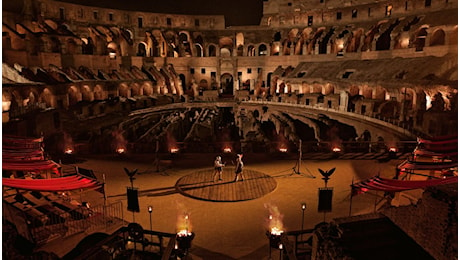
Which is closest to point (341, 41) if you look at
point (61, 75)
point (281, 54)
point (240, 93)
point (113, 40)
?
point (281, 54)

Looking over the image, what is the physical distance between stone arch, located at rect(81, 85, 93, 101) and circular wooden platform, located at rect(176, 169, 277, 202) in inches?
894

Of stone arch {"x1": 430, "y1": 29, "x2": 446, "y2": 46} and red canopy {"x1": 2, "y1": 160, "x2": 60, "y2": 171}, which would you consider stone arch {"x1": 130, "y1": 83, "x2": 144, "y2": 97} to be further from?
stone arch {"x1": 430, "y1": 29, "x2": 446, "y2": 46}

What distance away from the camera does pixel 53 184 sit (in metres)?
9.08

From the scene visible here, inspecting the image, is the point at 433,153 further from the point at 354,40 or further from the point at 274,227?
the point at 354,40

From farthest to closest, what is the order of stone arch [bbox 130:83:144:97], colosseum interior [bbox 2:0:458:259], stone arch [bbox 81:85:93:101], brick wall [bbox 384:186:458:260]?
stone arch [bbox 130:83:144:97]
stone arch [bbox 81:85:93:101]
colosseum interior [bbox 2:0:458:259]
brick wall [bbox 384:186:458:260]

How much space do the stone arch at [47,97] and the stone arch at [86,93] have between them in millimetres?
4791

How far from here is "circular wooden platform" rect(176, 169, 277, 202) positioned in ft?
39.1

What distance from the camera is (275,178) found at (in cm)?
1366

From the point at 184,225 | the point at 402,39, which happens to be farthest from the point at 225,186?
the point at 402,39

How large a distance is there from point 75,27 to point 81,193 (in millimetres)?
35768

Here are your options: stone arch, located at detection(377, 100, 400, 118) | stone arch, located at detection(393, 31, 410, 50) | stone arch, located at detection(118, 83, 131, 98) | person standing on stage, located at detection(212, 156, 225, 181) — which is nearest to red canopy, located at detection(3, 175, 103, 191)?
person standing on stage, located at detection(212, 156, 225, 181)

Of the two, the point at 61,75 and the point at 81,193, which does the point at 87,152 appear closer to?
the point at 81,193

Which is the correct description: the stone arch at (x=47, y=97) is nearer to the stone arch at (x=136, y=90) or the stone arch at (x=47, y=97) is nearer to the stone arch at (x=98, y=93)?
the stone arch at (x=98, y=93)

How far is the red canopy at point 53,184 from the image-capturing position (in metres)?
8.44
